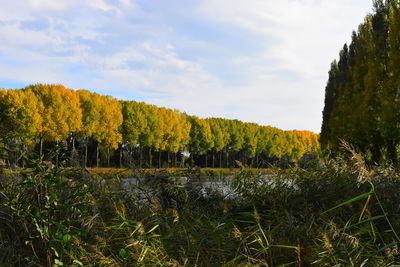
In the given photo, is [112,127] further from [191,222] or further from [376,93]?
[191,222]

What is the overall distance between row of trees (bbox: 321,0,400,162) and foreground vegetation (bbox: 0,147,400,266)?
13.7m

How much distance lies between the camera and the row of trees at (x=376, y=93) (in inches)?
726

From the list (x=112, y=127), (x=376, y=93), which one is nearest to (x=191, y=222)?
(x=376, y=93)

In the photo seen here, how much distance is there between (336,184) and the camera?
4.99 m

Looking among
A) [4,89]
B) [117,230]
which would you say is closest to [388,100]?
[117,230]

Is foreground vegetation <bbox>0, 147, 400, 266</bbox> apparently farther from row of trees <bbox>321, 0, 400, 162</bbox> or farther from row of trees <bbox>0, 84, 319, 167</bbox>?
row of trees <bbox>0, 84, 319, 167</bbox>

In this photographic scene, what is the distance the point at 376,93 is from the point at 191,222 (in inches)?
824

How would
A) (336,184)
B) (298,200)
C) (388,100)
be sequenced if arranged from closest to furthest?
(298,200), (336,184), (388,100)

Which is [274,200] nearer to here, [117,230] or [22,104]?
[117,230]

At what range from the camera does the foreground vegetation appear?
316 centimetres

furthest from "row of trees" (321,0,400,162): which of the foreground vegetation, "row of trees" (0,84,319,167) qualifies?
the foreground vegetation

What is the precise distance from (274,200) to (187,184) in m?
1.15

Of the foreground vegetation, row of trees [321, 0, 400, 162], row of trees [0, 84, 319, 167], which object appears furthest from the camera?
row of trees [0, 84, 319, 167]

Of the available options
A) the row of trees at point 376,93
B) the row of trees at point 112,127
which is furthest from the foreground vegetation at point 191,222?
the row of trees at point 112,127
